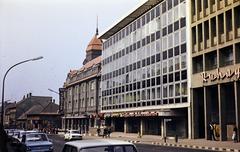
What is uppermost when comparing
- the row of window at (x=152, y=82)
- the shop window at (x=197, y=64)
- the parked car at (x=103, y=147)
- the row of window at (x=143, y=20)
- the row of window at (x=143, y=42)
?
the row of window at (x=143, y=20)

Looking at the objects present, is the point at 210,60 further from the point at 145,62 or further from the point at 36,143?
the point at 36,143

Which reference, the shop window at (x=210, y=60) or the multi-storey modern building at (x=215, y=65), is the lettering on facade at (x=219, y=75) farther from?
the shop window at (x=210, y=60)

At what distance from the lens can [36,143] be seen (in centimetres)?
1888

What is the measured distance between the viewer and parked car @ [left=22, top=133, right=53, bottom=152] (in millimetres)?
18562

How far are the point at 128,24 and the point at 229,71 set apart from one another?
29225 millimetres

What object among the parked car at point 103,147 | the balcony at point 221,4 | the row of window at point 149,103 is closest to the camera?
the parked car at point 103,147

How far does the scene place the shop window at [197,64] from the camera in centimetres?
4391

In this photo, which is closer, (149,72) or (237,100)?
(237,100)

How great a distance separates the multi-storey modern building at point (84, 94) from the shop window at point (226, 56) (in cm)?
3810

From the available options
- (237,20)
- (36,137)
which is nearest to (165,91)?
(237,20)

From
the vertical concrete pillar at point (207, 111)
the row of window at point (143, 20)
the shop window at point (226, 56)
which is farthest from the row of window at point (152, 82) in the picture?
the row of window at point (143, 20)

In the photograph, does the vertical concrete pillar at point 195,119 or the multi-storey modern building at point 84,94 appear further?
the multi-storey modern building at point 84,94

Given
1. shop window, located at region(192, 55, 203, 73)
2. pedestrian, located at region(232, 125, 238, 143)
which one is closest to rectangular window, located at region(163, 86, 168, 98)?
shop window, located at region(192, 55, 203, 73)

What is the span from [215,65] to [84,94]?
167 ft
